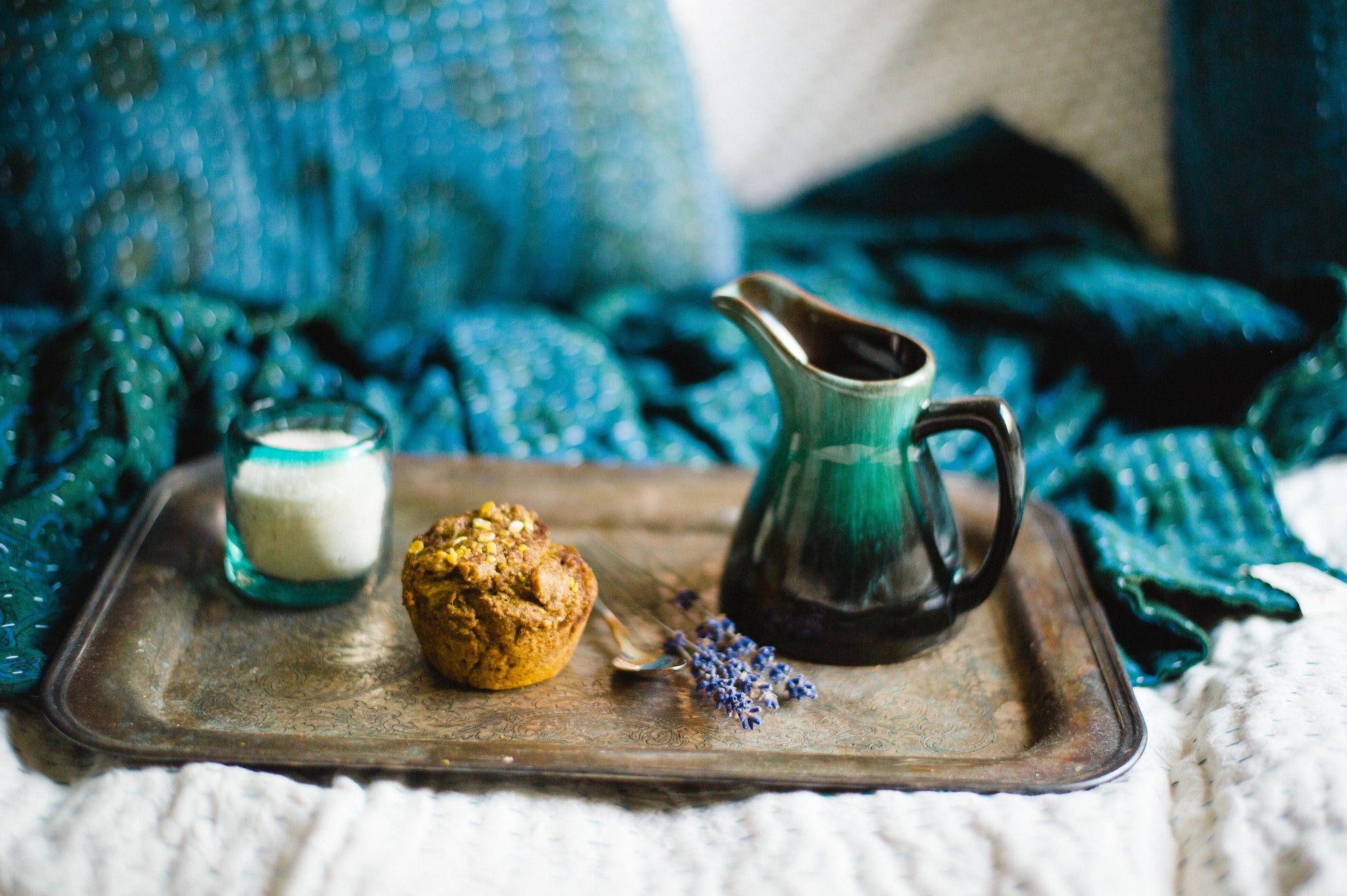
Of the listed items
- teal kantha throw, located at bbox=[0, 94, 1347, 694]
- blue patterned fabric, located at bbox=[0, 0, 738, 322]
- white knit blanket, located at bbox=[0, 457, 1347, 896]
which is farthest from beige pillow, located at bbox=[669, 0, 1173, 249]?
white knit blanket, located at bbox=[0, 457, 1347, 896]

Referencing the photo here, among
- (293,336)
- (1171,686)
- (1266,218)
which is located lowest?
(1171,686)

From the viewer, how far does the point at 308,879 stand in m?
0.52

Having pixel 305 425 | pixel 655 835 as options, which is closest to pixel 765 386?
pixel 305 425

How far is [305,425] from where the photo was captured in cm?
76

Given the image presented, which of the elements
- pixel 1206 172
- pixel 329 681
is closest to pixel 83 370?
pixel 329 681

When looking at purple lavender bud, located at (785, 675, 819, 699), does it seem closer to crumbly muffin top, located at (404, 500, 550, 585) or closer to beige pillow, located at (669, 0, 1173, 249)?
crumbly muffin top, located at (404, 500, 550, 585)

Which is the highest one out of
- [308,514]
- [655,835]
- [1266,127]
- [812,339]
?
[1266,127]

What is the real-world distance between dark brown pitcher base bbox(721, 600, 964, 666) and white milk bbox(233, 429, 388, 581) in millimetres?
275

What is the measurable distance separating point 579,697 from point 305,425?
11.6 inches

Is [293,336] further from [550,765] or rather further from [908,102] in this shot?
[908,102]

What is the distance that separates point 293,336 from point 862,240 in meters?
0.75

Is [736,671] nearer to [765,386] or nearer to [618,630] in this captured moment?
[618,630]

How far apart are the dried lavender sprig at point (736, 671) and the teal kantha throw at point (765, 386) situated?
0.30 meters

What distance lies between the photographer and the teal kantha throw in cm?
80
